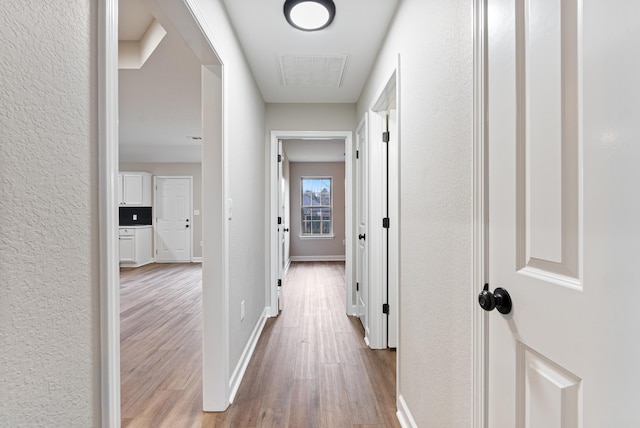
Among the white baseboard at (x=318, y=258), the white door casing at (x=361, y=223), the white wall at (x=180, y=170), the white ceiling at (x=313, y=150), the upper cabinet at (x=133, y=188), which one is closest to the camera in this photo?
the white door casing at (x=361, y=223)

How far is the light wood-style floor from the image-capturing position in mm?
1818

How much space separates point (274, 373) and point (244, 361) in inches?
9.7

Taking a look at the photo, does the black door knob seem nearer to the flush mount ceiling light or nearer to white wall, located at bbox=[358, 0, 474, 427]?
white wall, located at bbox=[358, 0, 474, 427]

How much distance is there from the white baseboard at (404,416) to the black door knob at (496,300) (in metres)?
0.99

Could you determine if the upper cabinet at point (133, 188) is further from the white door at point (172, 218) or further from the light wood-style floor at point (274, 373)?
the light wood-style floor at point (274, 373)

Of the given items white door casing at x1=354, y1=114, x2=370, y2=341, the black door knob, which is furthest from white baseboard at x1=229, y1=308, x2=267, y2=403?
the black door knob

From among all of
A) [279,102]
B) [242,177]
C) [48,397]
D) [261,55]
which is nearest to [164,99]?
[279,102]

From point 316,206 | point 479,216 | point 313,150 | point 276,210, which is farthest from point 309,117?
point 316,206

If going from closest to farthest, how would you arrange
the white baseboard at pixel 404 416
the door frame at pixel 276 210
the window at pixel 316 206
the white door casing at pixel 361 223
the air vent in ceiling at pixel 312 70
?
the white baseboard at pixel 404 416, the air vent in ceiling at pixel 312 70, the white door casing at pixel 361 223, the door frame at pixel 276 210, the window at pixel 316 206

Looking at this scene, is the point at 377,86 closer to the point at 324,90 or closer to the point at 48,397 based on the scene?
the point at 324,90

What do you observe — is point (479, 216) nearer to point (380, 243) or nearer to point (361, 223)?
point (380, 243)

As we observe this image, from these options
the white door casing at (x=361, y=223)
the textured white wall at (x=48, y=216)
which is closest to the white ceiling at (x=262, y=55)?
the white door casing at (x=361, y=223)

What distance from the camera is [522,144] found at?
0.81 metres

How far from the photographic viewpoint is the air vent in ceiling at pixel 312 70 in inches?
101
